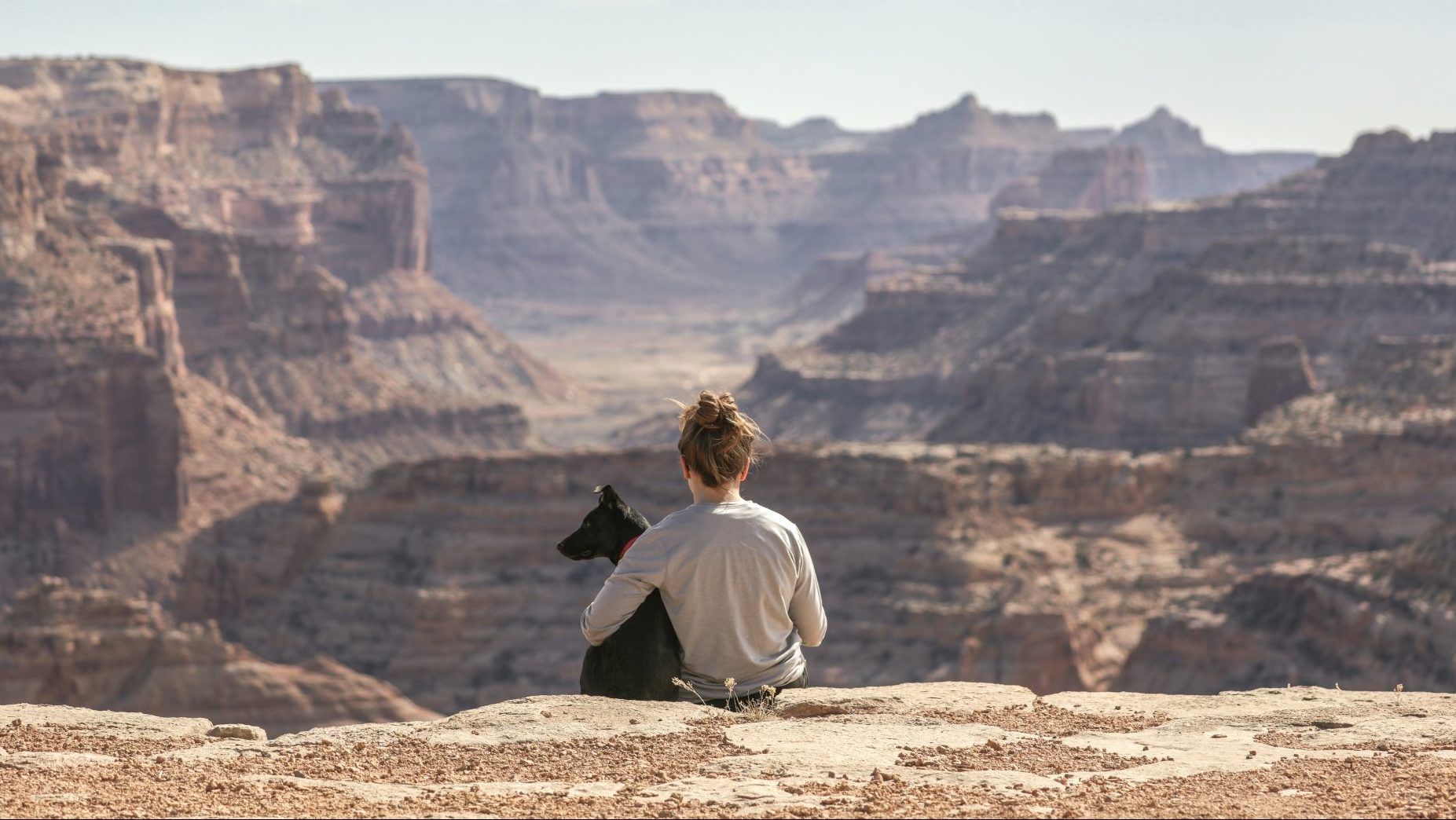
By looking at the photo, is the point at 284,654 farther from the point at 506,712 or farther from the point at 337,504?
the point at 506,712

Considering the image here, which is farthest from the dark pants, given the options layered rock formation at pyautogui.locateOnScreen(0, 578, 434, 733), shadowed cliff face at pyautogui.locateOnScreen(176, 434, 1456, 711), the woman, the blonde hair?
shadowed cliff face at pyautogui.locateOnScreen(176, 434, 1456, 711)

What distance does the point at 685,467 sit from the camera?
616 inches

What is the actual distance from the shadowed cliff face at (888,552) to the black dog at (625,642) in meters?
42.3

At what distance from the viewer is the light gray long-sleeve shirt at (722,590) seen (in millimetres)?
15594

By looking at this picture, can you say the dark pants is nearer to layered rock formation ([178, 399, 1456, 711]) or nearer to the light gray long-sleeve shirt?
the light gray long-sleeve shirt

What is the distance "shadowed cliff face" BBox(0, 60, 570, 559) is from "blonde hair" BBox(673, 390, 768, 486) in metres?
86.1

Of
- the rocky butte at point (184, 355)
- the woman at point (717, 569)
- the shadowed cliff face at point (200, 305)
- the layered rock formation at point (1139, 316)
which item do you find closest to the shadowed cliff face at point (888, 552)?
the rocky butte at point (184, 355)

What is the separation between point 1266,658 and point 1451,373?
3441 cm

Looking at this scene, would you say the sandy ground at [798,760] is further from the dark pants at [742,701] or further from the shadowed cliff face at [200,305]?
the shadowed cliff face at [200,305]

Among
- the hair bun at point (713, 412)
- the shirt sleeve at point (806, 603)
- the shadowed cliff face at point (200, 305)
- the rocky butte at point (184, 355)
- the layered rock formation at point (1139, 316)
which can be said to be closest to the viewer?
the hair bun at point (713, 412)

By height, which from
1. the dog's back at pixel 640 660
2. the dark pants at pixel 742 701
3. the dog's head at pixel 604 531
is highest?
the dog's head at pixel 604 531

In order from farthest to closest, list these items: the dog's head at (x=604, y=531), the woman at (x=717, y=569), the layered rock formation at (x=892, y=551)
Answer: the layered rock formation at (x=892, y=551)
the dog's head at (x=604, y=531)
the woman at (x=717, y=569)

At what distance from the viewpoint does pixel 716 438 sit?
15.5 meters

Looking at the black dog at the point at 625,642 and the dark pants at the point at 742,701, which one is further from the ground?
the black dog at the point at 625,642
